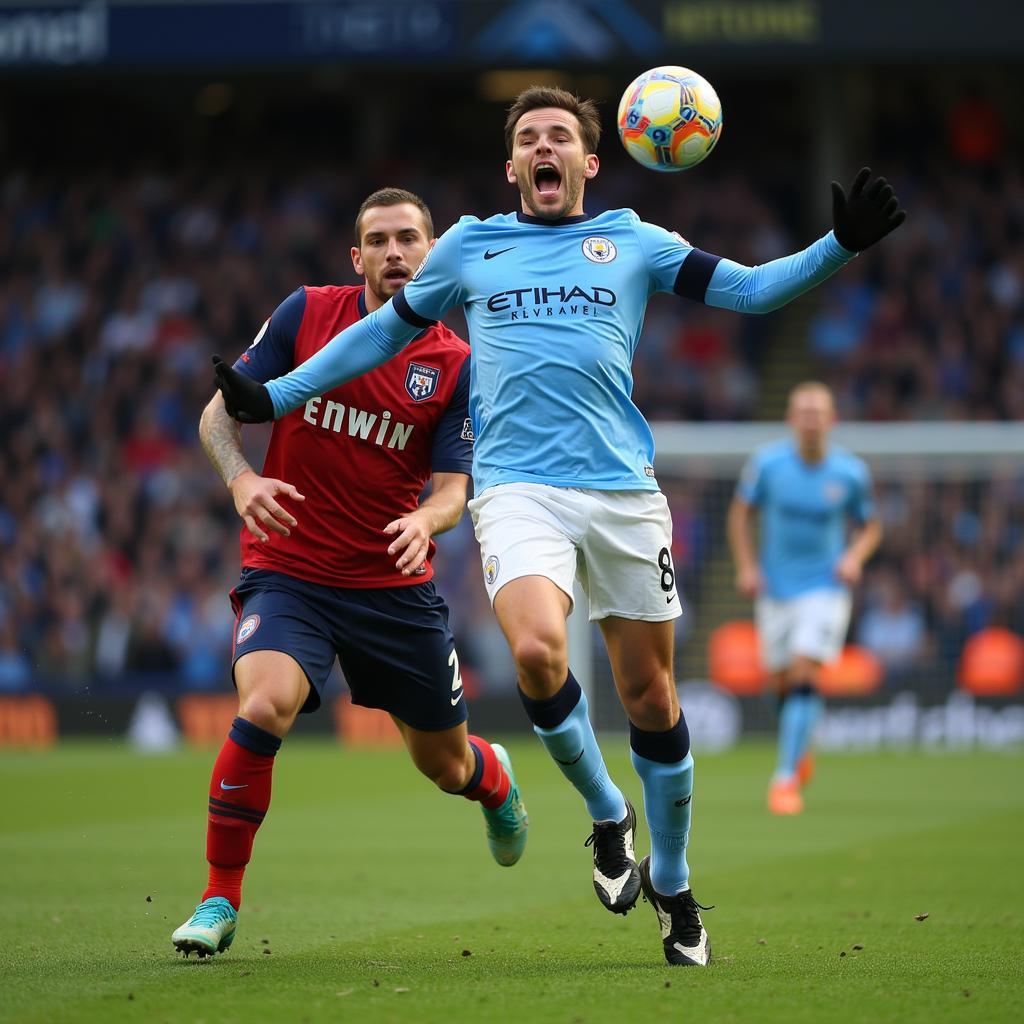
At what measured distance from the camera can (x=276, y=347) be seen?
20.6ft

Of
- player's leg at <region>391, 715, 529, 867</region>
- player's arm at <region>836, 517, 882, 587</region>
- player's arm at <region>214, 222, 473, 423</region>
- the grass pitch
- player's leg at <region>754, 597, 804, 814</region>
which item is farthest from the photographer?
player's arm at <region>836, 517, 882, 587</region>

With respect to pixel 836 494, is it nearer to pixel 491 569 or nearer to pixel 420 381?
pixel 420 381

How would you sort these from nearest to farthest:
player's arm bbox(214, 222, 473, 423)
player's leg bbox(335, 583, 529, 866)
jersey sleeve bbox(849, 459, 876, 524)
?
player's arm bbox(214, 222, 473, 423)
player's leg bbox(335, 583, 529, 866)
jersey sleeve bbox(849, 459, 876, 524)

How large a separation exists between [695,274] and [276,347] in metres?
1.58

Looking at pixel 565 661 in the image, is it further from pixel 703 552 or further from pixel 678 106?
pixel 703 552

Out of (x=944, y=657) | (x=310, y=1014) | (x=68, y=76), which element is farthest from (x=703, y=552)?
(x=310, y=1014)

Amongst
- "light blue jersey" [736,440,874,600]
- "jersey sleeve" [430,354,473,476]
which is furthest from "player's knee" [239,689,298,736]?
"light blue jersey" [736,440,874,600]

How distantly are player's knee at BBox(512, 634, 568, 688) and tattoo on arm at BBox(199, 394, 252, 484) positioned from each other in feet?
3.89

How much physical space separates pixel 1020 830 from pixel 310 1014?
6.27 m

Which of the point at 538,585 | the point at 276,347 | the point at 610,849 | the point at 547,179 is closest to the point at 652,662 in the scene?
the point at 538,585

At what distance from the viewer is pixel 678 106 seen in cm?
592

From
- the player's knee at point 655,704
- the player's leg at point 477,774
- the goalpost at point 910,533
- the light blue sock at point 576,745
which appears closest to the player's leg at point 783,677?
the goalpost at point 910,533

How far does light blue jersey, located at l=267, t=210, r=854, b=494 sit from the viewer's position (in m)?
5.61

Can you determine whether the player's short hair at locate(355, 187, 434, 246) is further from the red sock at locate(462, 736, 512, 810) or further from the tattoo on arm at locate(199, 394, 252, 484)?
the red sock at locate(462, 736, 512, 810)
